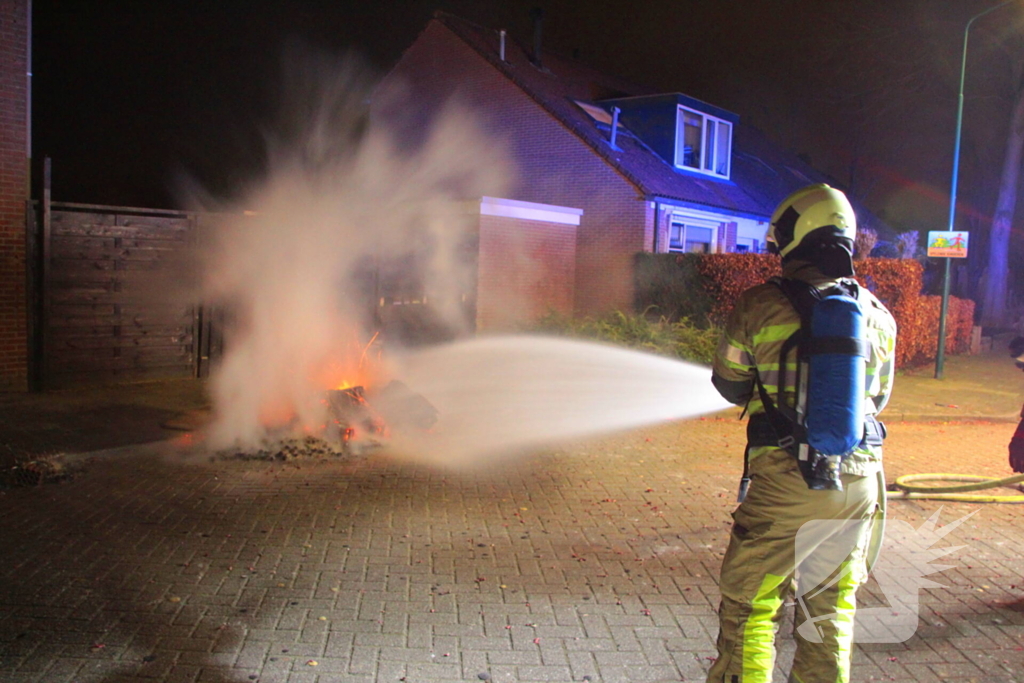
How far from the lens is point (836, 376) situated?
2.75m

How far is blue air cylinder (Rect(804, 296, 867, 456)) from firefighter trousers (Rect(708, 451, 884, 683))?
20cm

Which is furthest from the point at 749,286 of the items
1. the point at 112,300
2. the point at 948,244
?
the point at 112,300

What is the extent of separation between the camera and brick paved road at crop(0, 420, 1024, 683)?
137 inches

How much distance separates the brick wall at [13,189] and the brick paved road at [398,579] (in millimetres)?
3904

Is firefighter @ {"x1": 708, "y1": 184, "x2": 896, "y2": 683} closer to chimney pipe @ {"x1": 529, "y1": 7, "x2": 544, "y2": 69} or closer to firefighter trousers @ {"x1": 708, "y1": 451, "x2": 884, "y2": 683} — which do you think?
firefighter trousers @ {"x1": 708, "y1": 451, "x2": 884, "y2": 683}

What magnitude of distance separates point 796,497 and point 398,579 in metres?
2.45

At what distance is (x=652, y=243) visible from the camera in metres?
17.8

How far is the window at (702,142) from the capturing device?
67.7ft

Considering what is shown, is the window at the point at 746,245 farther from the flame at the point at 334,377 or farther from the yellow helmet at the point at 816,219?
the yellow helmet at the point at 816,219

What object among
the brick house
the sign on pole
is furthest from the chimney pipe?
the sign on pole

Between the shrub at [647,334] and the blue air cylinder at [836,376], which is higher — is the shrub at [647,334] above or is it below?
below

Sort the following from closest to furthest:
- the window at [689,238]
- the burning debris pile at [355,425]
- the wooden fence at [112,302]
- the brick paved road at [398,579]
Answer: the brick paved road at [398,579] < the burning debris pile at [355,425] < the wooden fence at [112,302] < the window at [689,238]

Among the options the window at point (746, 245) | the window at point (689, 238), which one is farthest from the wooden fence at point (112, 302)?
the window at point (746, 245)

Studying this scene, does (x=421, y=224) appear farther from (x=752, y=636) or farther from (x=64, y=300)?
(x=752, y=636)
